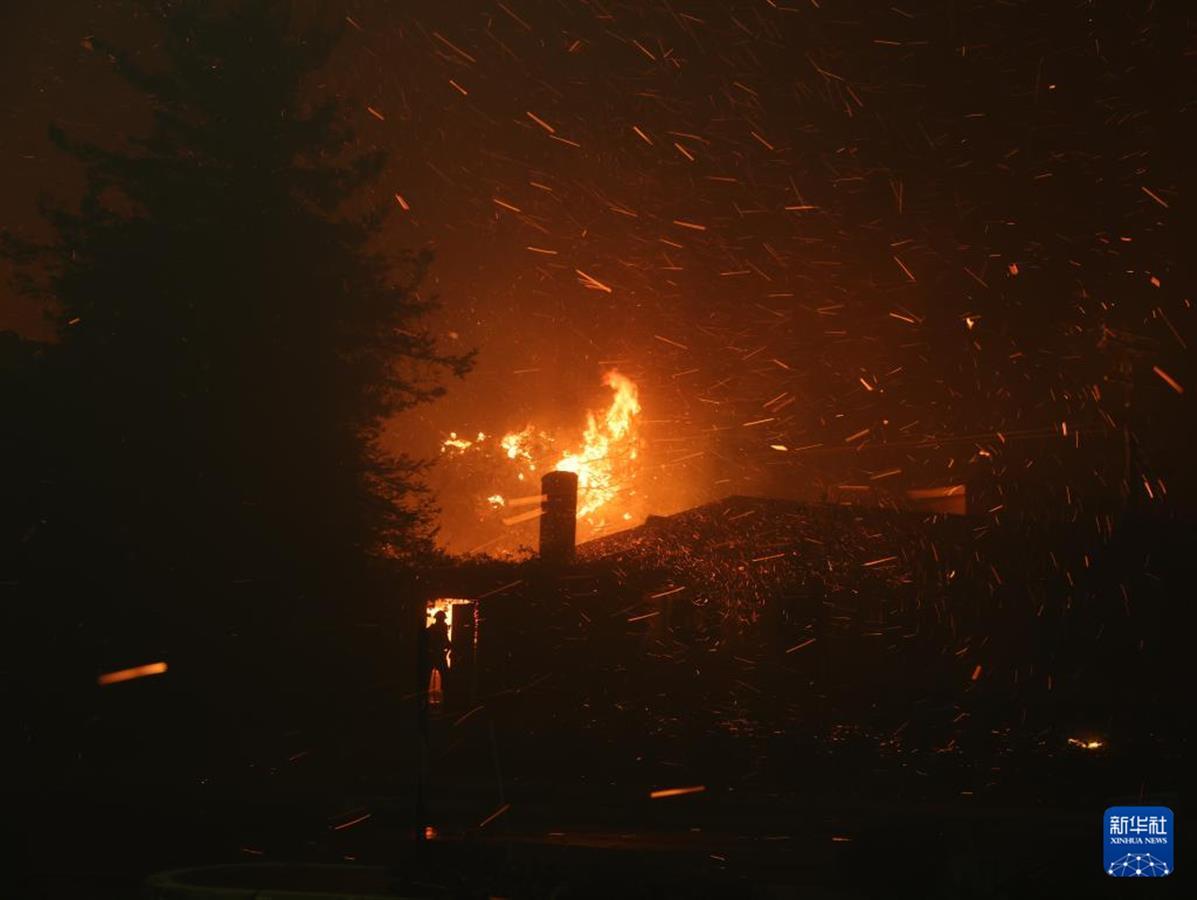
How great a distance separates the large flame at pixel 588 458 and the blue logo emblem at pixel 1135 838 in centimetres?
6447

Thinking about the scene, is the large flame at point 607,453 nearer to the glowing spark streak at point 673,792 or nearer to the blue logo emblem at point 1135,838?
the glowing spark streak at point 673,792

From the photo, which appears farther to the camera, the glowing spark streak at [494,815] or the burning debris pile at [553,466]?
the burning debris pile at [553,466]

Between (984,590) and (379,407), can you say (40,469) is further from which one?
(984,590)

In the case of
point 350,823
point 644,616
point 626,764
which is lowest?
point 350,823

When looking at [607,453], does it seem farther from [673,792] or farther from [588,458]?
[673,792]

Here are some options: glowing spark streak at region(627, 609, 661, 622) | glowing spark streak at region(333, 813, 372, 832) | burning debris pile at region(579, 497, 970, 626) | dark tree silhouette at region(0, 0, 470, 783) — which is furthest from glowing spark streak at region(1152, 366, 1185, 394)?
glowing spark streak at region(333, 813, 372, 832)

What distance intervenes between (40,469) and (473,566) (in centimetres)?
945

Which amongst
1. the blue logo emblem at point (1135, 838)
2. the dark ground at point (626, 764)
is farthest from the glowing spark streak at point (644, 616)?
the blue logo emblem at point (1135, 838)

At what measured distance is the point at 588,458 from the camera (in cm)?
7762

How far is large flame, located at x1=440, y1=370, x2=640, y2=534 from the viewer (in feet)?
237

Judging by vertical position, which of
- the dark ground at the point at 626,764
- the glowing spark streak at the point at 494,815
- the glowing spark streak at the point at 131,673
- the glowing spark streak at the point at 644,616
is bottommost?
the glowing spark streak at the point at 494,815

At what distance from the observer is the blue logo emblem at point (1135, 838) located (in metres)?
5.35

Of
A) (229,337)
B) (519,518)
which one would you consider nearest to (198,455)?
(229,337)

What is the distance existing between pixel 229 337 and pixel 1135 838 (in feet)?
72.1
